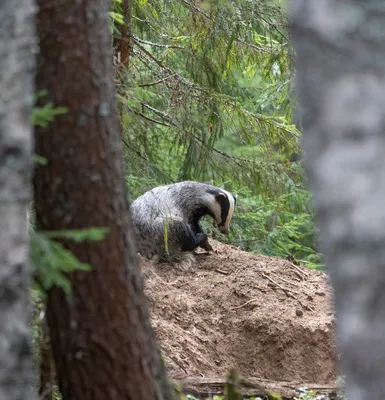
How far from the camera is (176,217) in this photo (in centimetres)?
998

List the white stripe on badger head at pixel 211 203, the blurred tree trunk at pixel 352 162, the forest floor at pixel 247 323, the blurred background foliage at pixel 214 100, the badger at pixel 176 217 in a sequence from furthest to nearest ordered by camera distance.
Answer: the white stripe on badger head at pixel 211 203
the badger at pixel 176 217
the blurred background foliage at pixel 214 100
the forest floor at pixel 247 323
the blurred tree trunk at pixel 352 162

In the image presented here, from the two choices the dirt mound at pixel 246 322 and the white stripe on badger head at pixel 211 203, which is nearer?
the dirt mound at pixel 246 322

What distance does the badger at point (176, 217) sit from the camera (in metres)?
9.36

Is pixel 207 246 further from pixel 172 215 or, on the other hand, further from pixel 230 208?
pixel 230 208

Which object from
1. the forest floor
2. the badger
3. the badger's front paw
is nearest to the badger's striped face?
the badger

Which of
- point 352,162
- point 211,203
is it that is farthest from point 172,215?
point 352,162

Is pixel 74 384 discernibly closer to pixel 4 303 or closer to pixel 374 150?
pixel 4 303

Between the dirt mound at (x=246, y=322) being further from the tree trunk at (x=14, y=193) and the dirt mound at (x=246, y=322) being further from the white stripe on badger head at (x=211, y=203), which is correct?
the tree trunk at (x=14, y=193)

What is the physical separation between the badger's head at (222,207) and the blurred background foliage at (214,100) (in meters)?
0.54

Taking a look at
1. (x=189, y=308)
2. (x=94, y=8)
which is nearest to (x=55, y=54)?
(x=94, y=8)

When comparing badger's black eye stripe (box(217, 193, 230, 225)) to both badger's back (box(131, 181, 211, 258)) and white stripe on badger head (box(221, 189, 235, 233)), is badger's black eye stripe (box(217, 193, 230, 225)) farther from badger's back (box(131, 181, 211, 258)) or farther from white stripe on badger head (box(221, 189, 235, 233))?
badger's back (box(131, 181, 211, 258))

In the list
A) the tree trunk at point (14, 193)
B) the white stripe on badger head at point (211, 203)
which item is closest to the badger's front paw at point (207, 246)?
the white stripe on badger head at point (211, 203)

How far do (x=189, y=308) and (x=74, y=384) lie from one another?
Result: 15.7 ft

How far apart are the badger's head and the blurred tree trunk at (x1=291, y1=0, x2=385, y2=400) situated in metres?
7.58
